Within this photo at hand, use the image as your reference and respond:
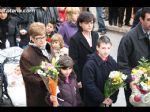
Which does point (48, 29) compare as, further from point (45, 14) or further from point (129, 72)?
point (129, 72)

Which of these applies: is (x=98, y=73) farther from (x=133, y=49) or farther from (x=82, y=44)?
(x=82, y=44)

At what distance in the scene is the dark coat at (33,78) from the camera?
5.14m

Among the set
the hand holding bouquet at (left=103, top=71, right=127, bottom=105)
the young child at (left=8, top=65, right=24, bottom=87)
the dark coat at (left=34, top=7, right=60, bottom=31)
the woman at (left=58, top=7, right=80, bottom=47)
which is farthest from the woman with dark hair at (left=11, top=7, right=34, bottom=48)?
the hand holding bouquet at (left=103, top=71, right=127, bottom=105)

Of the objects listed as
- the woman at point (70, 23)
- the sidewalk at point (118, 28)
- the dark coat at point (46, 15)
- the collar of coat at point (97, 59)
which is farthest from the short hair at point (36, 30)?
the sidewalk at point (118, 28)

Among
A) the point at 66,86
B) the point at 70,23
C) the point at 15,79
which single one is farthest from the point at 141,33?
the point at 15,79

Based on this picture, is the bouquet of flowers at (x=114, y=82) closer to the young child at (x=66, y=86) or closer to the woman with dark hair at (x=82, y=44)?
the young child at (x=66, y=86)

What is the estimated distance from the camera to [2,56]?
6.72m

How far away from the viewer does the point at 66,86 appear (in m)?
5.26

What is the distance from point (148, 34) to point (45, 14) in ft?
13.0

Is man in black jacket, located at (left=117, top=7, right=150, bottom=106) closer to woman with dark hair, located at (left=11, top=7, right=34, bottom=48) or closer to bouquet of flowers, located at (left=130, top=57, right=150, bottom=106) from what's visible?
bouquet of flowers, located at (left=130, top=57, right=150, bottom=106)

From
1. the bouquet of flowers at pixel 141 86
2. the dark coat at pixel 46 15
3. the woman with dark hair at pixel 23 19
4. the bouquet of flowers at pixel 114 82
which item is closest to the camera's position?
the bouquet of flowers at pixel 141 86

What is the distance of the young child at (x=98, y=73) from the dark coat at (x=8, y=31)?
130 inches

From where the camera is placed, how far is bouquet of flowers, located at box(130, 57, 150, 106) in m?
4.88
